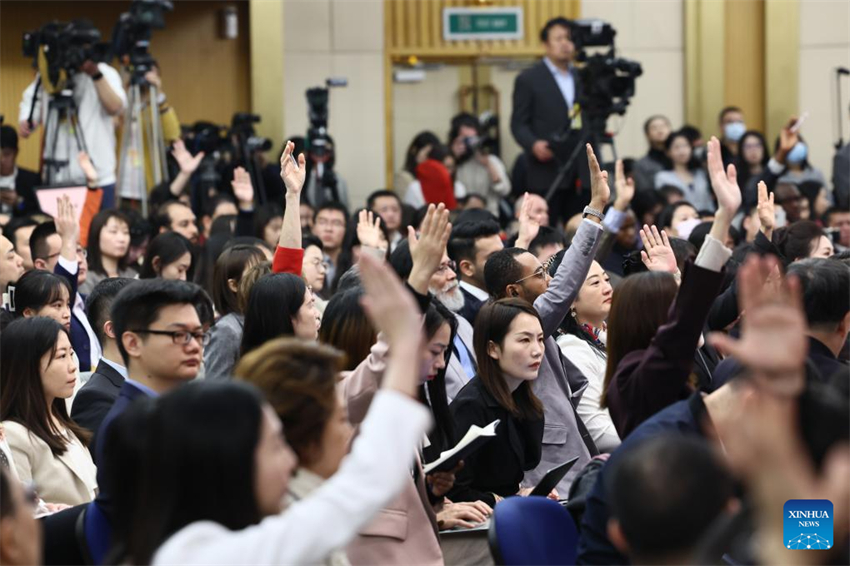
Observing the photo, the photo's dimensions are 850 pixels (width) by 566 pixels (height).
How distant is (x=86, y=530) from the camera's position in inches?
96.8

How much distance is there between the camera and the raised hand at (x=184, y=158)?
7.29 metres

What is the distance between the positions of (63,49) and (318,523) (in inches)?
222

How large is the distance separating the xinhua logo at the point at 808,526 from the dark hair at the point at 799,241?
2776mm

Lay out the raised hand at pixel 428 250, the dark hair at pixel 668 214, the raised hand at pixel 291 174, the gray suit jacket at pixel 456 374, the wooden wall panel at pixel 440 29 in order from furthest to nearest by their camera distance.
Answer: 1. the wooden wall panel at pixel 440 29
2. the dark hair at pixel 668 214
3. the raised hand at pixel 291 174
4. the gray suit jacket at pixel 456 374
5. the raised hand at pixel 428 250

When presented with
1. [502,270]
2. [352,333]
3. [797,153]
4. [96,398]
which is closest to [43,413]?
[96,398]

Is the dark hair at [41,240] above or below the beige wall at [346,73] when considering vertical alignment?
below

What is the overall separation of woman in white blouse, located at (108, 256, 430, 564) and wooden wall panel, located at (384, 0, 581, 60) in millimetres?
7988

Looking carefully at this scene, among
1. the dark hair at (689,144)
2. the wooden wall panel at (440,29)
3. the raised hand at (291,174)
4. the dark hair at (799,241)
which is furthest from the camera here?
the wooden wall panel at (440,29)

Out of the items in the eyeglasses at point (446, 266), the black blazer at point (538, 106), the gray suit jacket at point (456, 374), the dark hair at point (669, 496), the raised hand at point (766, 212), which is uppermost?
the black blazer at point (538, 106)

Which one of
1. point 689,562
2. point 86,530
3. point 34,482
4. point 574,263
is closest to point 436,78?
point 574,263

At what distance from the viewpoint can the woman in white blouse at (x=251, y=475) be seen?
1.79m

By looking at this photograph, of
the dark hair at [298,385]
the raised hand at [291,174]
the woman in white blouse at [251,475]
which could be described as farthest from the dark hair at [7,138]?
the woman in white blouse at [251,475]

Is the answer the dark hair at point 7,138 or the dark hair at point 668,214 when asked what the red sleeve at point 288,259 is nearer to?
the dark hair at point 668,214

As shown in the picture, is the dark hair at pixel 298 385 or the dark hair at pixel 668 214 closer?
the dark hair at pixel 298 385
